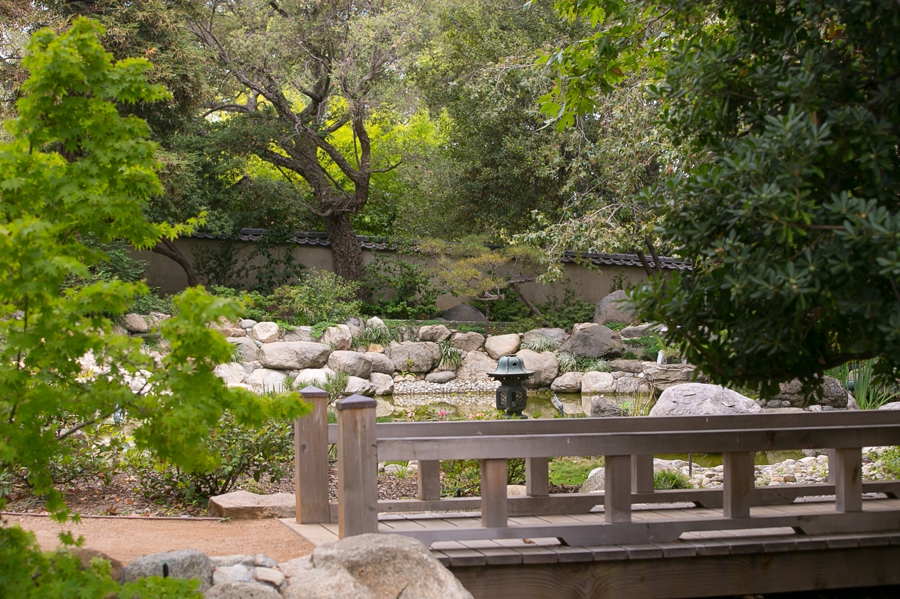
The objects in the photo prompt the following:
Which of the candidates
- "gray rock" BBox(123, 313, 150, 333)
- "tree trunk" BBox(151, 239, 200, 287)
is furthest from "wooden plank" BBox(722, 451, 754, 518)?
"tree trunk" BBox(151, 239, 200, 287)

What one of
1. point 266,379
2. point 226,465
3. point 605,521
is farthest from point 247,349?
point 605,521

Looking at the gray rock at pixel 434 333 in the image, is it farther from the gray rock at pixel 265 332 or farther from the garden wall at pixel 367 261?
the gray rock at pixel 265 332

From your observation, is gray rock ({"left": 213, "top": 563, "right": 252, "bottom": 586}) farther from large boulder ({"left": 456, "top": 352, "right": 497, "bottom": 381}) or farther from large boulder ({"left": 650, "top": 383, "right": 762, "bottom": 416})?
large boulder ({"left": 456, "top": 352, "right": 497, "bottom": 381})

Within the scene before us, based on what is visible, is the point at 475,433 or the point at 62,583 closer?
the point at 62,583

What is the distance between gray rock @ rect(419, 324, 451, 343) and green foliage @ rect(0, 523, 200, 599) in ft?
43.4

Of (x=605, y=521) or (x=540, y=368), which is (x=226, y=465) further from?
(x=540, y=368)

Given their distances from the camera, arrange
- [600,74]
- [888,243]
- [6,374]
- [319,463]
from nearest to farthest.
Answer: [888,243]
[6,374]
[319,463]
[600,74]

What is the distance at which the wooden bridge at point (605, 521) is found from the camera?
3982 mm

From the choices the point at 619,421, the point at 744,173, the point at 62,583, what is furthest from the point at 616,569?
the point at 62,583

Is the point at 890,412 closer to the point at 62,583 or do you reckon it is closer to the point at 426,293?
the point at 62,583

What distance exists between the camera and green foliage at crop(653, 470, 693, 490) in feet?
21.6

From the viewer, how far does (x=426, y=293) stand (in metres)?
18.3

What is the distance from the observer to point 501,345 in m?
16.4

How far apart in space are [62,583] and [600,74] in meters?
4.44
